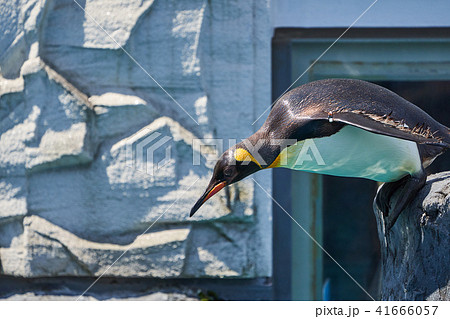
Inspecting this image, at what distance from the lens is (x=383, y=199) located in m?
0.76

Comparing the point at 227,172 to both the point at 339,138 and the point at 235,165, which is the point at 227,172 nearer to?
the point at 235,165

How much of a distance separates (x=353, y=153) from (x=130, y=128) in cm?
78

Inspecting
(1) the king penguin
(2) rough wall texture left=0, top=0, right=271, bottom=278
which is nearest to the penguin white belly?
(1) the king penguin

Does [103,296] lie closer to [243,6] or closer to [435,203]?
[243,6]

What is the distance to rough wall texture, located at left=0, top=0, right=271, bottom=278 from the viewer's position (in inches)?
52.2

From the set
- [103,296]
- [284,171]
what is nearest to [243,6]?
[284,171]

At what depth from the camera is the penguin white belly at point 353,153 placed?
0.68 m

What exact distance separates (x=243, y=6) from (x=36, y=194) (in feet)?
2.32

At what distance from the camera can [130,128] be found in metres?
1.35

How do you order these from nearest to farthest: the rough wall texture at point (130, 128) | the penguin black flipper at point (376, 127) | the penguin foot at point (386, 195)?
the penguin black flipper at point (376, 127)
the penguin foot at point (386, 195)
the rough wall texture at point (130, 128)

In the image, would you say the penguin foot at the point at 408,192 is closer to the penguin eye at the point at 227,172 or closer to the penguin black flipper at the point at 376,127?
the penguin black flipper at the point at 376,127

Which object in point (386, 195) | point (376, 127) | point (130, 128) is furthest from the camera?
point (130, 128)

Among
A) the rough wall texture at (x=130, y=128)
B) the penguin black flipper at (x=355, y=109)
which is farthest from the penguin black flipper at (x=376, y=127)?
the rough wall texture at (x=130, y=128)

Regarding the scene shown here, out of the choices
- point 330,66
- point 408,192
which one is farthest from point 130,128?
point 408,192
